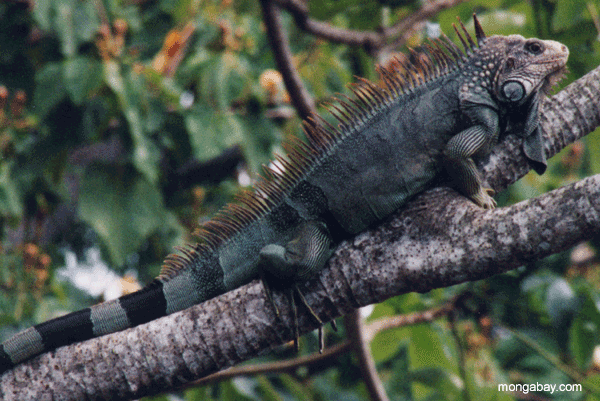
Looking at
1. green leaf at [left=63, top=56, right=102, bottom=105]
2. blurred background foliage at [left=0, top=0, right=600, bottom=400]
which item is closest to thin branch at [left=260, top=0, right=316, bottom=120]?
blurred background foliage at [left=0, top=0, right=600, bottom=400]

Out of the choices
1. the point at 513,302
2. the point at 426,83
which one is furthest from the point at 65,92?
the point at 513,302

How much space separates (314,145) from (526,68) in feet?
3.99

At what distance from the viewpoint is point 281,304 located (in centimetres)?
269

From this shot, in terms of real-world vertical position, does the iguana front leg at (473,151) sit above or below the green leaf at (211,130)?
below

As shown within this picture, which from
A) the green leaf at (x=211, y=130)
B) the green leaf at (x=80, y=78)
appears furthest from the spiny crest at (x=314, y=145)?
the green leaf at (x=80, y=78)

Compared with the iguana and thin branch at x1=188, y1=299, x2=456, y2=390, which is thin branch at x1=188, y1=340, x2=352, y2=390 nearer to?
thin branch at x1=188, y1=299, x2=456, y2=390

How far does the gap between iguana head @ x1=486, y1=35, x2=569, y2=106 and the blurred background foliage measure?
54 cm

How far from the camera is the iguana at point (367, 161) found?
10.0 ft

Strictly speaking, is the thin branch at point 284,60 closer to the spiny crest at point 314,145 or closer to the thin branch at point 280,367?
the spiny crest at point 314,145

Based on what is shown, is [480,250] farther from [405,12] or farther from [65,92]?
[405,12]

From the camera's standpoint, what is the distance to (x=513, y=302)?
423 centimetres

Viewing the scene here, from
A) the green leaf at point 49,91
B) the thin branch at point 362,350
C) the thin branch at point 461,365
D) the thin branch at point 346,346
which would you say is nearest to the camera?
the thin branch at point 461,365

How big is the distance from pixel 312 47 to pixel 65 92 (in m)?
2.28

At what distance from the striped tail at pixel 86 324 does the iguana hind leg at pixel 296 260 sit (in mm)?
658
